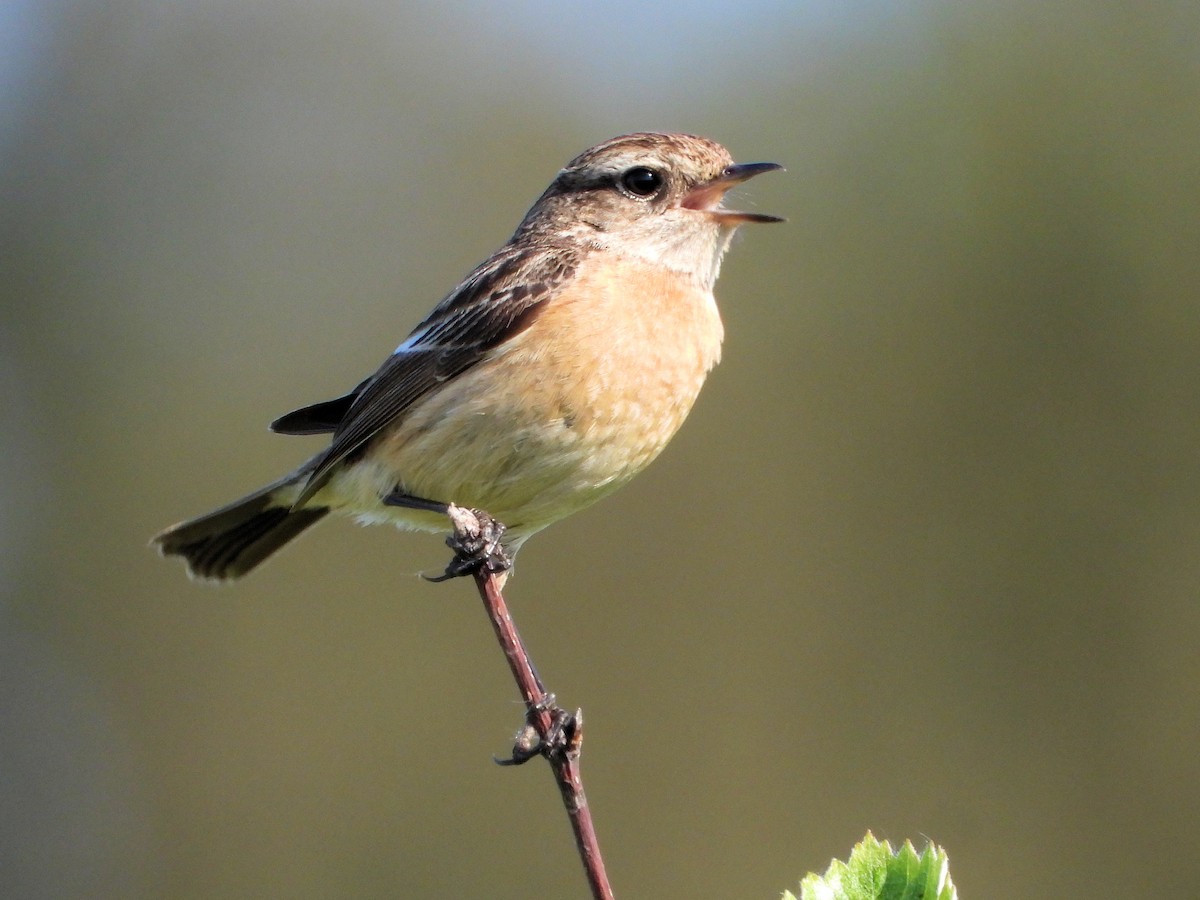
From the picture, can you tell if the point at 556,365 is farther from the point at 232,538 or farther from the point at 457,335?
the point at 232,538

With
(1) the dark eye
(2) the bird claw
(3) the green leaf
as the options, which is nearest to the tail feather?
(1) the dark eye

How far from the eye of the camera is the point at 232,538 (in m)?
5.33

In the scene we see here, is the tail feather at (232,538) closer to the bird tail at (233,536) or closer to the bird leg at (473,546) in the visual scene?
the bird tail at (233,536)

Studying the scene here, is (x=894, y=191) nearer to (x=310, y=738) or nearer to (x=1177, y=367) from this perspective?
(x=1177, y=367)

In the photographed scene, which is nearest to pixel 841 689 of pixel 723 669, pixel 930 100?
pixel 723 669

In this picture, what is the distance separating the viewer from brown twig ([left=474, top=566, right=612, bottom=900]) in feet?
6.17

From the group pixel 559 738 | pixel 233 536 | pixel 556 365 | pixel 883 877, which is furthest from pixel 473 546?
pixel 233 536

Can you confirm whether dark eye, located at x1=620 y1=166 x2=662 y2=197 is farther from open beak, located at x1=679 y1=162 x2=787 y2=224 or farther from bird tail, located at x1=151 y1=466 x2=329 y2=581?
bird tail, located at x1=151 y1=466 x2=329 y2=581

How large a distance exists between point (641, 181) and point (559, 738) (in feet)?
9.18

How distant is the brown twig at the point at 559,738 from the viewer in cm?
188

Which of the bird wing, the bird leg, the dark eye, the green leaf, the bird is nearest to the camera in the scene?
the green leaf

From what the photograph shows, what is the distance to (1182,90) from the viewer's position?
1184 cm

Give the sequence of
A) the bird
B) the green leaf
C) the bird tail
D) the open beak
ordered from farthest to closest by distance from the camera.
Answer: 1. the bird tail
2. the open beak
3. the bird
4. the green leaf

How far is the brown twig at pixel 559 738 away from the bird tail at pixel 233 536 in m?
2.49
